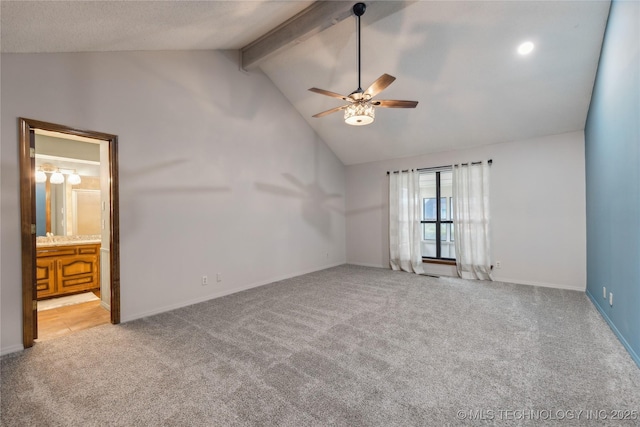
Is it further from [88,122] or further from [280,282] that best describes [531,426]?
[88,122]

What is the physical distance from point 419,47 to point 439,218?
3284 millimetres

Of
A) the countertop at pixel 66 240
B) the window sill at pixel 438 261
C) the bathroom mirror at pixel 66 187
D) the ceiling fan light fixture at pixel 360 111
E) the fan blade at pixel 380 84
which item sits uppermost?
the fan blade at pixel 380 84

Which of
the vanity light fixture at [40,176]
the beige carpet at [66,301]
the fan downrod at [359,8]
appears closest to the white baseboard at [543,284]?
the fan downrod at [359,8]

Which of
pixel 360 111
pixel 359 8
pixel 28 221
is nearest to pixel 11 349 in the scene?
pixel 28 221

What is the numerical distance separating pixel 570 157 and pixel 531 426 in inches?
173

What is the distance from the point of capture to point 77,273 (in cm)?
435

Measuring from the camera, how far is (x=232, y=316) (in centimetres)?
329

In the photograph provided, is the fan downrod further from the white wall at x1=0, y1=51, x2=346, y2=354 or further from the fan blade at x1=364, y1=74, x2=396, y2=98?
the white wall at x1=0, y1=51, x2=346, y2=354

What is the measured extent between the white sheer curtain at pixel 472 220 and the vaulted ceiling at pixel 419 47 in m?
0.57

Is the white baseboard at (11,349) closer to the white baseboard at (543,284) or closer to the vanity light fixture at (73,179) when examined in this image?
the vanity light fixture at (73,179)

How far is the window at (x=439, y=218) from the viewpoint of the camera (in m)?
5.75

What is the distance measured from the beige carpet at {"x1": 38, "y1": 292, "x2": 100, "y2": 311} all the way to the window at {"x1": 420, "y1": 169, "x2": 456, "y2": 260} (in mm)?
5751

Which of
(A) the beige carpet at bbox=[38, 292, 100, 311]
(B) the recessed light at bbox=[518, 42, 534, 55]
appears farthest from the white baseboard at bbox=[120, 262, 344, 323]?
(B) the recessed light at bbox=[518, 42, 534, 55]

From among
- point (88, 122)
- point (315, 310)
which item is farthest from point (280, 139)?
point (315, 310)
